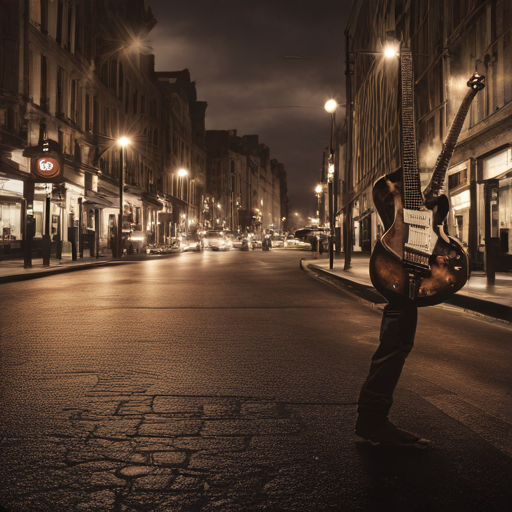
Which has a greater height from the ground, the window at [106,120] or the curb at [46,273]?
the window at [106,120]

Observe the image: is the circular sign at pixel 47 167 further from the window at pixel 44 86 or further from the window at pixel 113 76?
the window at pixel 113 76

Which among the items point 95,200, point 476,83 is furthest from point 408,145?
point 95,200

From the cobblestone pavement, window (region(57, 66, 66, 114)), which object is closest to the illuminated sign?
window (region(57, 66, 66, 114))

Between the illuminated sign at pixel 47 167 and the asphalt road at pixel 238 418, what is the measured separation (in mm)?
15567

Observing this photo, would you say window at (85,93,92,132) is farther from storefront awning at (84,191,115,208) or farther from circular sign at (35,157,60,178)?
circular sign at (35,157,60,178)

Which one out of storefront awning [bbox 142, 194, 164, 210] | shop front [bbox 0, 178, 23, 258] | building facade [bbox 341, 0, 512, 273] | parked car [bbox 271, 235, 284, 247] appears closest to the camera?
building facade [bbox 341, 0, 512, 273]

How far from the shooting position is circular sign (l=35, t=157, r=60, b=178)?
2350 cm

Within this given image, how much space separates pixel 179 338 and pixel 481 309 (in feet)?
19.4

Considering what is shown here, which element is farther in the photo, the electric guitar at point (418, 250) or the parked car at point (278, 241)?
the parked car at point (278, 241)

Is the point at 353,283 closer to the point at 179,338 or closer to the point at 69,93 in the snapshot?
the point at 179,338

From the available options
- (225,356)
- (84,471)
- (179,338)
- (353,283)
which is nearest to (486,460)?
(84,471)

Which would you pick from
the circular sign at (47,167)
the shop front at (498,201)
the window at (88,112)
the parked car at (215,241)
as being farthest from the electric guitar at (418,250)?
the parked car at (215,241)

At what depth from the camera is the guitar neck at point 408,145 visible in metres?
3.24

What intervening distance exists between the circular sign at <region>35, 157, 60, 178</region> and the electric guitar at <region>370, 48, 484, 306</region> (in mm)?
22157
